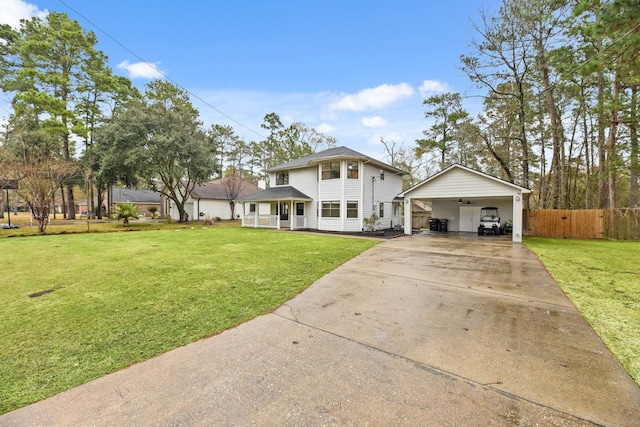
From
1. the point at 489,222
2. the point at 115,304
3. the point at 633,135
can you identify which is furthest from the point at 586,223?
the point at 115,304

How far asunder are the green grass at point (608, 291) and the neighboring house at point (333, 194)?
980cm

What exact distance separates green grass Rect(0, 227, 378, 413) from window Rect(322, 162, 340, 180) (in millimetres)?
9820

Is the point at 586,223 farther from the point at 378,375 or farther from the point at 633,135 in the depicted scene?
the point at 378,375

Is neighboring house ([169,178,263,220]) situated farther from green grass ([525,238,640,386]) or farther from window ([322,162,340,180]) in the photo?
green grass ([525,238,640,386])

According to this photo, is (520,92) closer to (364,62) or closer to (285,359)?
(364,62)

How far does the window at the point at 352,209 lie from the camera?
679 inches

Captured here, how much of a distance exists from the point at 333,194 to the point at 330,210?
113cm

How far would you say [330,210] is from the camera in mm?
17984

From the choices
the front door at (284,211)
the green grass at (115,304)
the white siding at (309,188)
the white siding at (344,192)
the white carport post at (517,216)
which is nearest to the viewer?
the green grass at (115,304)

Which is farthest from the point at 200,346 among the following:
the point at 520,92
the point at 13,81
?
the point at 13,81

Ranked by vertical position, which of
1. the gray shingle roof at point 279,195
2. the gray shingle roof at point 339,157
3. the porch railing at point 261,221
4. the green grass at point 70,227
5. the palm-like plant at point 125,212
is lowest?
the green grass at point 70,227

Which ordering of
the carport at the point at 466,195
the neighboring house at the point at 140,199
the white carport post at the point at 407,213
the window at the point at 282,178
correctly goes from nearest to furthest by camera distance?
1. the carport at the point at 466,195
2. the white carport post at the point at 407,213
3. the window at the point at 282,178
4. the neighboring house at the point at 140,199

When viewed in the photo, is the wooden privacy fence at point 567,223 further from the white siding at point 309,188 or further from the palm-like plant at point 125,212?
the palm-like plant at point 125,212

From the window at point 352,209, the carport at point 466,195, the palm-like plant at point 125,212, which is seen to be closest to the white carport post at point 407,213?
the carport at point 466,195
